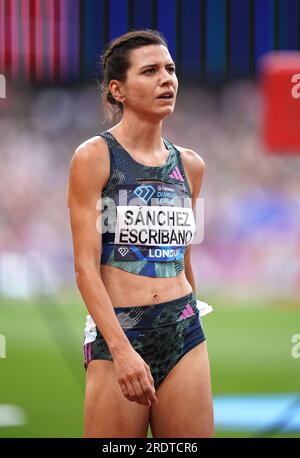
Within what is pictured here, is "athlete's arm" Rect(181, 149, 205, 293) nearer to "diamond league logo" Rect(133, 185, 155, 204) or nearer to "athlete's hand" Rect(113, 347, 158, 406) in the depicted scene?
"diamond league logo" Rect(133, 185, 155, 204)

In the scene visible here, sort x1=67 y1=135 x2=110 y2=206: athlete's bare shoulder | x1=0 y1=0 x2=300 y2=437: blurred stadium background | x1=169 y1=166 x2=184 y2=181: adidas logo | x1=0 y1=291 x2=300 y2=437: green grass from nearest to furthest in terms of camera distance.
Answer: x1=67 y1=135 x2=110 y2=206: athlete's bare shoulder → x1=169 y1=166 x2=184 y2=181: adidas logo → x1=0 y1=291 x2=300 y2=437: green grass → x1=0 y1=0 x2=300 y2=437: blurred stadium background

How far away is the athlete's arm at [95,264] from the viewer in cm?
218

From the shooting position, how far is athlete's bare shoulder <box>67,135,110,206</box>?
7.50 feet

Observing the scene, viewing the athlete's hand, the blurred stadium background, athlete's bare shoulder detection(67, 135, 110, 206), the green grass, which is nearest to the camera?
the athlete's hand

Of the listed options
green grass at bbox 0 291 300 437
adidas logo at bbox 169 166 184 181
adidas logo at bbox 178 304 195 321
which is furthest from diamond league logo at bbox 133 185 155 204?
green grass at bbox 0 291 300 437

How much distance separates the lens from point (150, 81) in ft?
7.77

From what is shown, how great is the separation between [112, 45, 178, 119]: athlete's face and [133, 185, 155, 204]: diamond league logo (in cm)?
21

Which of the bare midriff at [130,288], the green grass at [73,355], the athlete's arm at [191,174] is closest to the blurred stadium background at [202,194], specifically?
the green grass at [73,355]

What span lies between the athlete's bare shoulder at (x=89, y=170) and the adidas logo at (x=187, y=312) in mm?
431

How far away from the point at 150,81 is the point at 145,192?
0.32 meters

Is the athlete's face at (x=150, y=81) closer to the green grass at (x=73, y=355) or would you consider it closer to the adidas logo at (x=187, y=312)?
the adidas logo at (x=187, y=312)

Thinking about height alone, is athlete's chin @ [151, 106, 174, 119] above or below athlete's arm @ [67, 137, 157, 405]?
above

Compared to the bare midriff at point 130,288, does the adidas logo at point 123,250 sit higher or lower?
higher

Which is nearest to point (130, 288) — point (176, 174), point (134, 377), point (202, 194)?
point (134, 377)
